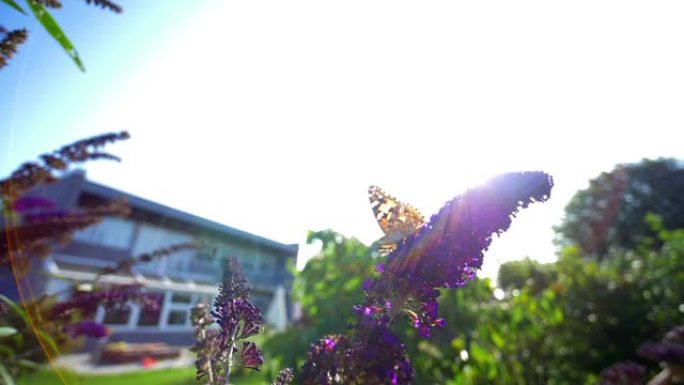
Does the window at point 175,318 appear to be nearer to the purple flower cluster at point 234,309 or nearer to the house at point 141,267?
the house at point 141,267

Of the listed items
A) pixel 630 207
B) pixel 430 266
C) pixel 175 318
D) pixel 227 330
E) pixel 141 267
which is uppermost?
pixel 630 207

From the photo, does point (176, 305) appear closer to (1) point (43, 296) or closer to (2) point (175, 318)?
(2) point (175, 318)

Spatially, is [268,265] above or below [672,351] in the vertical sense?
above

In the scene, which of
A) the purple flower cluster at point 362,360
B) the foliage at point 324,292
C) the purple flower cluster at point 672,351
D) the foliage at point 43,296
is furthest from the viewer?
the foliage at point 324,292

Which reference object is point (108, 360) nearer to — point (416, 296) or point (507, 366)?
point (507, 366)

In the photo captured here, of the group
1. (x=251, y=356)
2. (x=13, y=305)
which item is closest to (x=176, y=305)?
(x=13, y=305)

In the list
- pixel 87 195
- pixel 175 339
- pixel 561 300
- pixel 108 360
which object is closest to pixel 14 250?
pixel 561 300

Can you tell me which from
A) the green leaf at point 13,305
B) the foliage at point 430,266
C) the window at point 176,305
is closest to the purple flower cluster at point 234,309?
the foliage at point 430,266

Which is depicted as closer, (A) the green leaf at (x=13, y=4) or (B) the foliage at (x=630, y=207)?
(A) the green leaf at (x=13, y=4)
